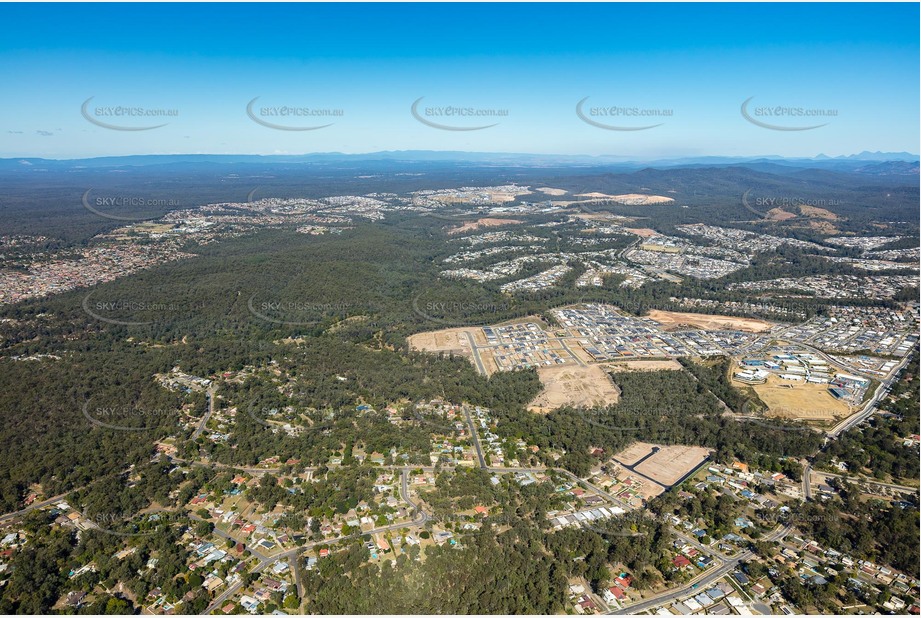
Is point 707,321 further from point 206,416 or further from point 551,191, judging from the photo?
point 551,191

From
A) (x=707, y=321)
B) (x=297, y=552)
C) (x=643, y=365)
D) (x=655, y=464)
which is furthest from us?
(x=707, y=321)

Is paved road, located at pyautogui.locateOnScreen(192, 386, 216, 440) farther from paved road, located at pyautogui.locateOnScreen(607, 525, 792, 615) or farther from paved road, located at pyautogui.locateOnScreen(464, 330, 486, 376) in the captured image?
paved road, located at pyautogui.locateOnScreen(607, 525, 792, 615)

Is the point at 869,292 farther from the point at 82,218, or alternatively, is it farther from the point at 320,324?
the point at 82,218

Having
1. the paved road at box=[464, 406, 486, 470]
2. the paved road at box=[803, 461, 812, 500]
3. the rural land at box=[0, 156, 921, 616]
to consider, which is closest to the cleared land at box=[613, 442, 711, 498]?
the rural land at box=[0, 156, 921, 616]

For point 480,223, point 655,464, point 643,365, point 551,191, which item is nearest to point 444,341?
point 643,365

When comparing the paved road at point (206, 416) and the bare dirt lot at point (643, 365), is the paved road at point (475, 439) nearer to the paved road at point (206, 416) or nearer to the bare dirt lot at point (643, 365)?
the bare dirt lot at point (643, 365)

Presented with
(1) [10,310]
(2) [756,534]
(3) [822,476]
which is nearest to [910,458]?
(3) [822,476]
